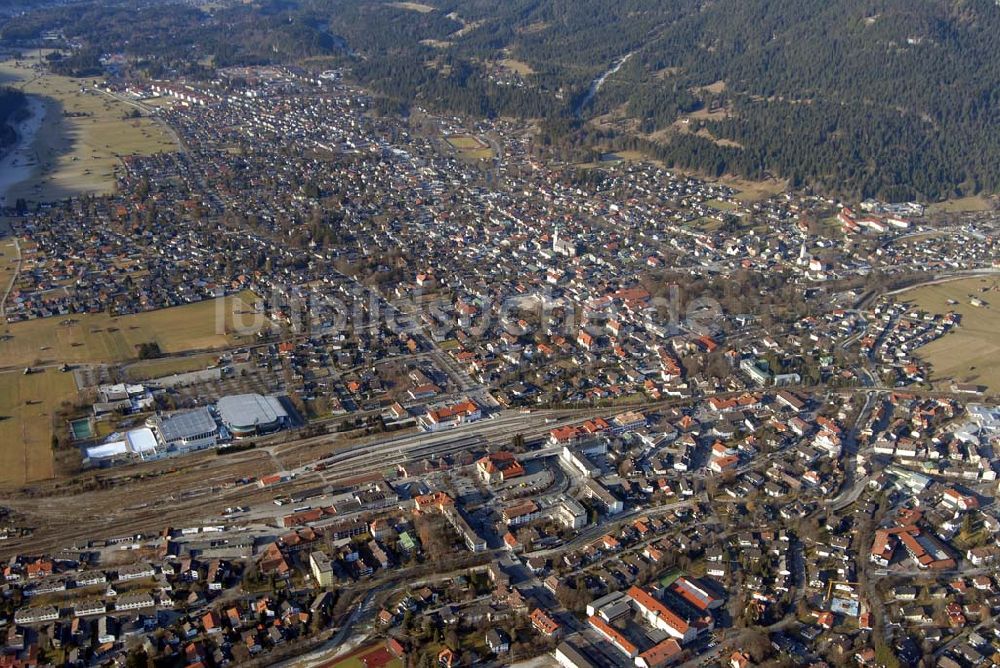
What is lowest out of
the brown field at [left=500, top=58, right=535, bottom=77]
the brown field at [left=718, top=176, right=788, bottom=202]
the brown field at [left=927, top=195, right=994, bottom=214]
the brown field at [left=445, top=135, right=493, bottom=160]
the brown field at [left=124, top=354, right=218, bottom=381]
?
the brown field at [left=124, top=354, right=218, bottom=381]

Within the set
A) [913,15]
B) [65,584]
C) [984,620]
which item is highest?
[913,15]

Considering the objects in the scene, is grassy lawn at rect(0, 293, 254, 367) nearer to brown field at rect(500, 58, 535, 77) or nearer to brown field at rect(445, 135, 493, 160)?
brown field at rect(445, 135, 493, 160)

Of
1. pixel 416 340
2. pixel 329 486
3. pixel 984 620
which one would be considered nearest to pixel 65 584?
pixel 329 486

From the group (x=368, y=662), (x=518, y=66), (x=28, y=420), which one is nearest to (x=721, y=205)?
(x=28, y=420)

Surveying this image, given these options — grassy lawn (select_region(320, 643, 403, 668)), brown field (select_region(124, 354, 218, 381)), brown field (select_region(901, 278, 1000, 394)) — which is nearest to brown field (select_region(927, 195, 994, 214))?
brown field (select_region(901, 278, 1000, 394))

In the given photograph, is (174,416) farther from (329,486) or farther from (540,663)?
(540,663)

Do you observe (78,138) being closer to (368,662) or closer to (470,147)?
(470,147)

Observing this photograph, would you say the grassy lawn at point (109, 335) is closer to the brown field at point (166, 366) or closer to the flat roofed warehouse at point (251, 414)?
the brown field at point (166, 366)
